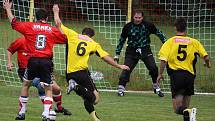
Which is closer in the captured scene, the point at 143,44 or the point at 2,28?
the point at 143,44

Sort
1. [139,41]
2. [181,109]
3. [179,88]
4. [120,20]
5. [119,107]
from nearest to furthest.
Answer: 1. [181,109]
2. [179,88]
3. [119,107]
4. [139,41]
5. [120,20]

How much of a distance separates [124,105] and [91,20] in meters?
4.89

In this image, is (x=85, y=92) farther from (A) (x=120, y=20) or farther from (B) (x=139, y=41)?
(A) (x=120, y=20)

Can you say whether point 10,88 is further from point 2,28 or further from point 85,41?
point 85,41

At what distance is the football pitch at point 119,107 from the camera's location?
12430 mm

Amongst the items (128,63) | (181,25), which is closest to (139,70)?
(128,63)

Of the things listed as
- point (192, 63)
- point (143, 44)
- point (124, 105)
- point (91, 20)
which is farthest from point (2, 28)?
point (192, 63)

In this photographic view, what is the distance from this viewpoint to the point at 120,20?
63.0 feet

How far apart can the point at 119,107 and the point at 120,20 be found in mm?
5518

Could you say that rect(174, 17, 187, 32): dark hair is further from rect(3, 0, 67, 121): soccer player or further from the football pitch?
rect(3, 0, 67, 121): soccer player

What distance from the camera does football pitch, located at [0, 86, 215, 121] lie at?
489 inches

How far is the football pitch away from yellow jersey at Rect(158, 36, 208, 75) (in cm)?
154

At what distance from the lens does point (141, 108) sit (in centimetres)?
1405

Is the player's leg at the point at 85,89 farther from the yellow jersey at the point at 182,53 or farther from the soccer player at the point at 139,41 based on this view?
the soccer player at the point at 139,41
